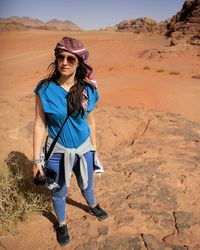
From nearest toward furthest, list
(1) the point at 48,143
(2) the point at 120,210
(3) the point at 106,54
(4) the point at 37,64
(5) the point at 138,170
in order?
(1) the point at 48,143 → (2) the point at 120,210 → (5) the point at 138,170 → (4) the point at 37,64 → (3) the point at 106,54

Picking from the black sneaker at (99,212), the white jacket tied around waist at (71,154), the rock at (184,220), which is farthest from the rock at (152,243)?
the white jacket tied around waist at (71,154)

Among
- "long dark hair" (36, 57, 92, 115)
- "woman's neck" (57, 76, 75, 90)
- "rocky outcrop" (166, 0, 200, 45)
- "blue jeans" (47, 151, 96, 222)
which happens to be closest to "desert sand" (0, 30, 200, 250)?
"blue jeans" (47, 151, 96, 222)

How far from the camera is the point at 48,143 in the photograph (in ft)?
7.61

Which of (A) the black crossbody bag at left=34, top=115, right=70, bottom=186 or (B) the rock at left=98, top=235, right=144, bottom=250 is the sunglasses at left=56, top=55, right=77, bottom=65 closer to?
(A) the black crossbody bag at left=34, top=115, right=70, bottom=186

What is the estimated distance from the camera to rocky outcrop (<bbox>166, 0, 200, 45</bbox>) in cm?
1944

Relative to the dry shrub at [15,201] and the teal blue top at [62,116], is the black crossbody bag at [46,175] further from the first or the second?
the dry shrub at [15,201]

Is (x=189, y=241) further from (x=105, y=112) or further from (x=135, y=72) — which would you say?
(x=135, y=72)

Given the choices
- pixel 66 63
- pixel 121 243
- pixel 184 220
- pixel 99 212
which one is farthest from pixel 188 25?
pixel 66 63

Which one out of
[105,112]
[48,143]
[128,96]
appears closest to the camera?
[48,143]

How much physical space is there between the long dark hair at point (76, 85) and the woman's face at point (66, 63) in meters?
0.05

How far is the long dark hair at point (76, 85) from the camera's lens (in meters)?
2.13

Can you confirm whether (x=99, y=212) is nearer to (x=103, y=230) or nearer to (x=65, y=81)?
(x=103, y=230)

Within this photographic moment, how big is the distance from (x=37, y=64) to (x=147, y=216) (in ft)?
45.7

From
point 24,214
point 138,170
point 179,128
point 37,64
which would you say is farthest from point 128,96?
point 37,64
